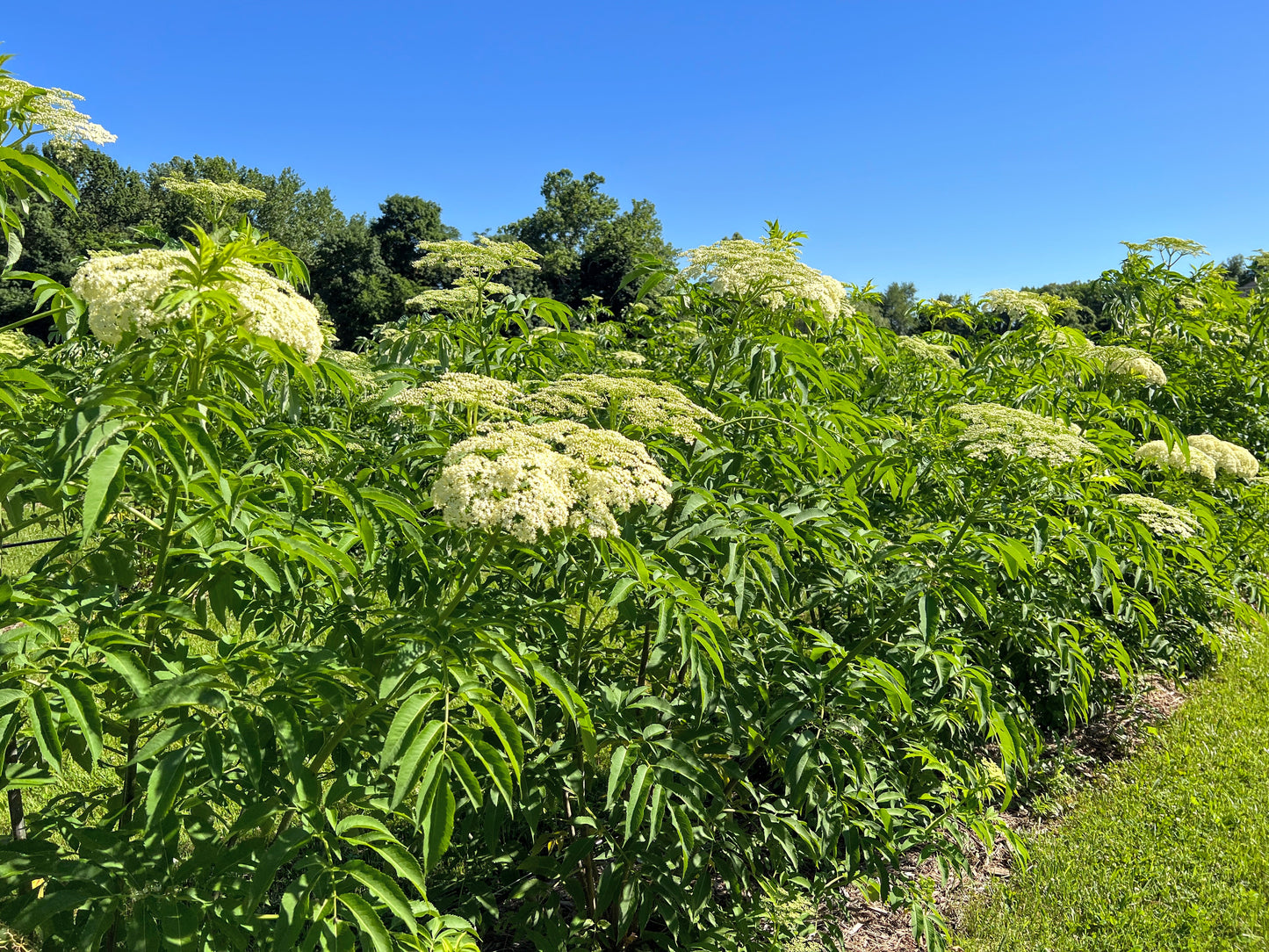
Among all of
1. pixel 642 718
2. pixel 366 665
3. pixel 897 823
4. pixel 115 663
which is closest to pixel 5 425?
pixel 115 663

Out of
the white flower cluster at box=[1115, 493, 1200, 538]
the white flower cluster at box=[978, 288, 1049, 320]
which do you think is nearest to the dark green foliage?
the white flower cluster at box=[978, 288, 1049, 320]

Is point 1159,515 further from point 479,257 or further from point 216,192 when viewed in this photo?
point 216,192

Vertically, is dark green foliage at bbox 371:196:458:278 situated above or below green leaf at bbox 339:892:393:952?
above

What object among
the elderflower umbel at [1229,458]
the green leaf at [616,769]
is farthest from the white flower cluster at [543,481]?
the elderflower umbel at [1229,458]

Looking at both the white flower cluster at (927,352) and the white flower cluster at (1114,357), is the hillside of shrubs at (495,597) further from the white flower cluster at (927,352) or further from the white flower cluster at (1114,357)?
the white flower cluster at (1114,357)

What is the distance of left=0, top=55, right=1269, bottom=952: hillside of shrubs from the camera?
6.23 ft

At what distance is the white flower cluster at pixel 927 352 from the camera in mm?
5121

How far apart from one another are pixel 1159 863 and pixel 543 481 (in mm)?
4346

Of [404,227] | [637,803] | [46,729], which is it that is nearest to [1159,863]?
[637,803]

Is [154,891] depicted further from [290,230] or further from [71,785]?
[290,230]

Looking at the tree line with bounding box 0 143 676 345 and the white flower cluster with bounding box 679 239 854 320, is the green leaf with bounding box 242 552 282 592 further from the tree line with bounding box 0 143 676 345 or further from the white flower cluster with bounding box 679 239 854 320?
the tree line with bounding box 0 143 676 345

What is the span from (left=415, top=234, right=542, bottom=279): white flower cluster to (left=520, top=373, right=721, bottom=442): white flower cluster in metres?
1.29

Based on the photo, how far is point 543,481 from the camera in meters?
1.96

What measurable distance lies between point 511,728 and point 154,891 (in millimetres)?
1013
